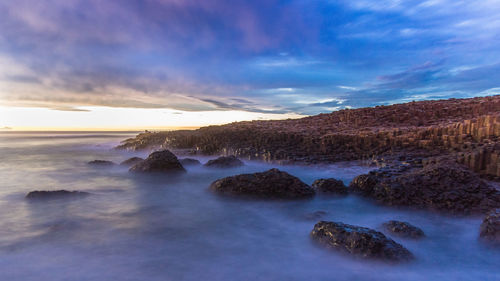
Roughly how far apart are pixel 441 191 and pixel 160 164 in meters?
7.93

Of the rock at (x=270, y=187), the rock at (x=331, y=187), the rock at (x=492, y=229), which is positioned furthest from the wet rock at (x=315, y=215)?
the rock at (x=492, y=229)

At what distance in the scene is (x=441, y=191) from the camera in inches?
221

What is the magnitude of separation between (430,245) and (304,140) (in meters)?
8.84

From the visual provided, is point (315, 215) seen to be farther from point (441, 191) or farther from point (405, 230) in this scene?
point (441, 191)

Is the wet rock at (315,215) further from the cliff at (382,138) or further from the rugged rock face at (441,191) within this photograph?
the cliff at (382,138)

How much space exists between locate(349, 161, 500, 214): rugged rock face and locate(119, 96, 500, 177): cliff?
172 centimetres

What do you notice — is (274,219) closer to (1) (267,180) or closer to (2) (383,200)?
(1) (267,180)

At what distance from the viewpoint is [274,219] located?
18.2 ft

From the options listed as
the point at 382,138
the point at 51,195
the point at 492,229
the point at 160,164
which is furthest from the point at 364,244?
the point at 382,138

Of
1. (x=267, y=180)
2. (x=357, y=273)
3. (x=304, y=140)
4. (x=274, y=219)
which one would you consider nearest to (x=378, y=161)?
(x=304, y=140)

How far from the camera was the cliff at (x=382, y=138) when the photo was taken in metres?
8.38

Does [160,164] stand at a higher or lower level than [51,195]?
higher

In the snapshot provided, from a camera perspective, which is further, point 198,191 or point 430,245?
point 198,191

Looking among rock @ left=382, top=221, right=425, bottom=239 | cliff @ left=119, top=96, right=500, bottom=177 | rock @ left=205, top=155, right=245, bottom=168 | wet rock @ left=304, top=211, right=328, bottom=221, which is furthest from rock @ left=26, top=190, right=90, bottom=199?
cliff @ left=119, top=96, right=500, bottom=177
